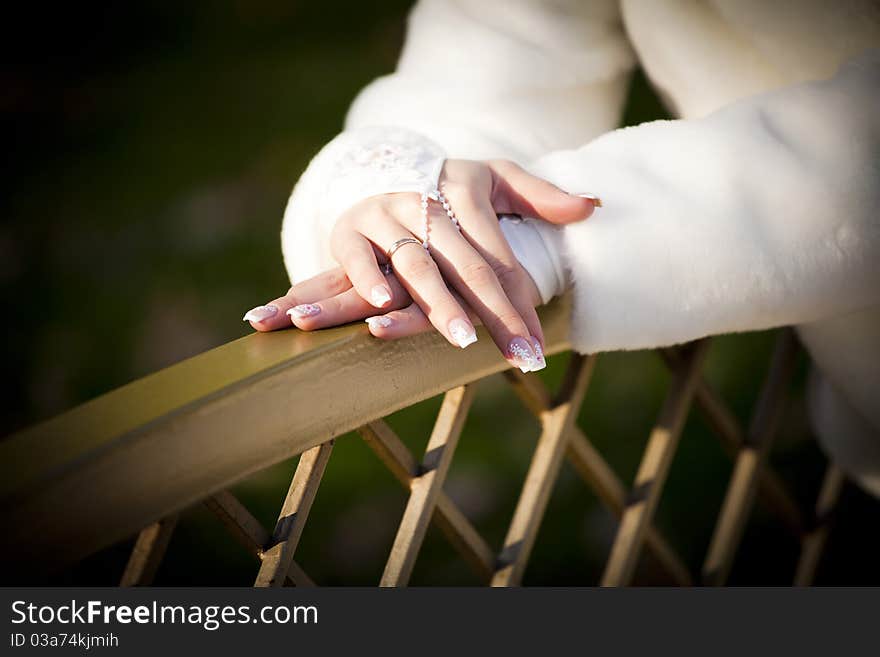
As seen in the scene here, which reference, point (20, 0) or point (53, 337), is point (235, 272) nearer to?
point (53, 337)

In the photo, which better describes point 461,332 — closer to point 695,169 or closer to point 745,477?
point 695,169

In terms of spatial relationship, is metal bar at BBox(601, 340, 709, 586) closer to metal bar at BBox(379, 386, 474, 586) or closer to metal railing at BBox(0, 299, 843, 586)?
metal railing at BBox(0, 299, 843, 586)

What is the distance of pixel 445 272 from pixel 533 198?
3.8 inches

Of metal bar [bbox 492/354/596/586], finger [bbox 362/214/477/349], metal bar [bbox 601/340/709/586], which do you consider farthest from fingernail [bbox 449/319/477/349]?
metal bar [bbox 601/340/709/586]

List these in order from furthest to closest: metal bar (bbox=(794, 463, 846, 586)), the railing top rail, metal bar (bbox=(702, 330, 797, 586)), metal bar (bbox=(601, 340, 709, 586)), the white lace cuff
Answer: metal bar (bbox=(794, 463, 846, 586)) < metal bar (bbox=(702, 330, 797, 586)) < metal bar (bbox=(601, 340, 709, 586)) < the white lace cuff < the railing top rail

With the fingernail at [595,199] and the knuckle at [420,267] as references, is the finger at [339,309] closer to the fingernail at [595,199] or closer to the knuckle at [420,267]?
the knuckle at [420,267]

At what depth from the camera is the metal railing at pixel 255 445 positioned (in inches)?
16.1

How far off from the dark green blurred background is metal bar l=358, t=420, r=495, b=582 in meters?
0.73

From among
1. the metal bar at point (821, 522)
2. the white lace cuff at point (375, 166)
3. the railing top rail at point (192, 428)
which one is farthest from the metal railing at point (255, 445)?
the metal bar at point (821, 522)

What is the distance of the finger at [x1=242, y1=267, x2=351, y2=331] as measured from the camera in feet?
1.78

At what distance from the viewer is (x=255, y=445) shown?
47 centimetres

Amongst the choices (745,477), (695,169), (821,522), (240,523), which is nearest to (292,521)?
(240,523)

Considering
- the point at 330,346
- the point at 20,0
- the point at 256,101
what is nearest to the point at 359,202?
the point at 330,346
